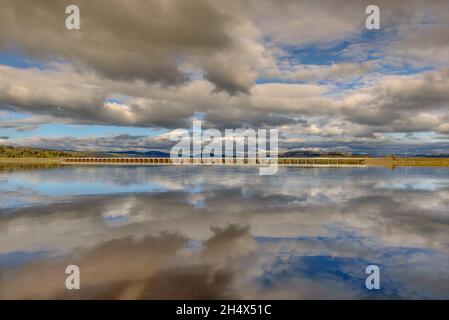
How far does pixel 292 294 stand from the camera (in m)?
7.43

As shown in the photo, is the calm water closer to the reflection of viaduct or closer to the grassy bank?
the reflection of viaduct

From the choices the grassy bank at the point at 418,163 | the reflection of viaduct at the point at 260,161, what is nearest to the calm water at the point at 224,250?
the reflection of viaduct at the point at 260,161

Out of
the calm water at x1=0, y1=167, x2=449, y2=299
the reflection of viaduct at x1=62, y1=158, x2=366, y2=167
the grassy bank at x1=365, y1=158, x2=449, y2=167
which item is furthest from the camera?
the reflection of viaduct at x1=62, y1=158, x2=366, y2=167

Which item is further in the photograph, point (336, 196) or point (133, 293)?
point (336, 196)

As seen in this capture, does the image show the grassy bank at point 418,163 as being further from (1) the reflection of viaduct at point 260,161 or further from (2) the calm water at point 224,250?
(2) the calm water at point 224,250

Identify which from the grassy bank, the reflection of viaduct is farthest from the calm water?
the grassy bank

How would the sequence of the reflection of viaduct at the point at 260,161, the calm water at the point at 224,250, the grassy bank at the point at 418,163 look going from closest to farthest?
the calm water at the point at 224,250 < the grassy bank at the point at 418,163 < the reflection of viaduct at the point at 260,161

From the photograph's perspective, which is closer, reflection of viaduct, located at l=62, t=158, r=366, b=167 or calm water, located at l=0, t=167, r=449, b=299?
calm water, located at l=0, t=167, r=449, b=299

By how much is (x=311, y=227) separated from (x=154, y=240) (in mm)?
7579
